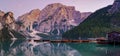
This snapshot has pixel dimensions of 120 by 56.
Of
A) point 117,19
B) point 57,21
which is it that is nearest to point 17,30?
point 57,21

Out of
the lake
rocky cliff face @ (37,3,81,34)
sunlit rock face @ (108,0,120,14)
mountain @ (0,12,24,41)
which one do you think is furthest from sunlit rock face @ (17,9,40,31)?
the lake

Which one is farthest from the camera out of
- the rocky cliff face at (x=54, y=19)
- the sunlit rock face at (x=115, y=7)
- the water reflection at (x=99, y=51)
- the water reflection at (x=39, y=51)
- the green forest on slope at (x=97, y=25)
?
the rocky cliff face at (x=54, y=19)

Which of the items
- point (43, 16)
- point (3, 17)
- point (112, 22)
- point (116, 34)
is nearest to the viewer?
point (116, 34)

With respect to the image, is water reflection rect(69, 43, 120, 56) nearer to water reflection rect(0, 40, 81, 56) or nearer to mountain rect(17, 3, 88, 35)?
water reflection rect(0, 40, 81, 56)

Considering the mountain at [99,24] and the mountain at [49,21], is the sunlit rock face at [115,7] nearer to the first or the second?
the mountain at [99,24]

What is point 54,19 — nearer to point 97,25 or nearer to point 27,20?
point 27,20

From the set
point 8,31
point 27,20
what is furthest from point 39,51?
point 27,20

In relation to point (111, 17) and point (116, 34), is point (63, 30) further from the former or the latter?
point (116, 34)

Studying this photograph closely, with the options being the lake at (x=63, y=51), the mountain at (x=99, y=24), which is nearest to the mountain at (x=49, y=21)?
the mountain at (x=99, y=24)
